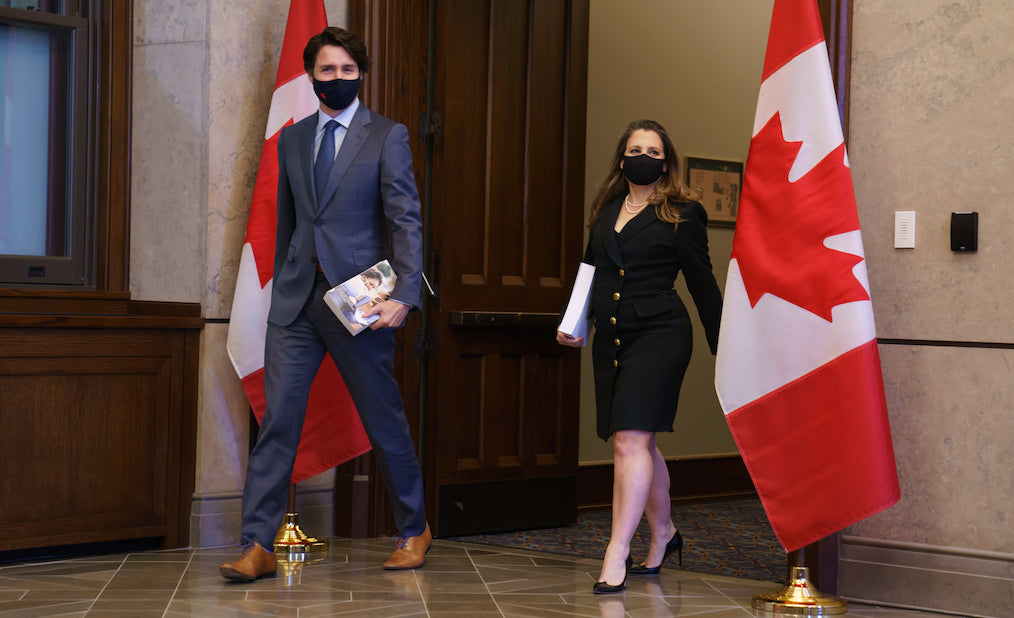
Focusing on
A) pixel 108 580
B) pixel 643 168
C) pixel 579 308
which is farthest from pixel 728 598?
pixel 108 580

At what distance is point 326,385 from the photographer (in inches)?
166

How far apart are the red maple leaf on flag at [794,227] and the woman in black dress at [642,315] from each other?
0.23m

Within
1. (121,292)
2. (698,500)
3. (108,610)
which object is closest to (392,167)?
(121,292)

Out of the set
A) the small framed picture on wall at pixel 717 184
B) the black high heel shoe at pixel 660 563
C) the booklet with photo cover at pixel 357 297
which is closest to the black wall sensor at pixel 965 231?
the black high heel shoe at pixel 660 563

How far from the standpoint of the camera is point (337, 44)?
3.69m

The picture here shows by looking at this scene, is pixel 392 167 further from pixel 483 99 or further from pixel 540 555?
pixel 540 555

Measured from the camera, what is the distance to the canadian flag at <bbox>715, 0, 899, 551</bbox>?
3.14 meters

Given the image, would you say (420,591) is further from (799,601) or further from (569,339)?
(799,601)

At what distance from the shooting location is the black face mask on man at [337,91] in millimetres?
3680

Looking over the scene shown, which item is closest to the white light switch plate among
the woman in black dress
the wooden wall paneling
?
the woman in black dress

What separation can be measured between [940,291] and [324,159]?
2.02 meters

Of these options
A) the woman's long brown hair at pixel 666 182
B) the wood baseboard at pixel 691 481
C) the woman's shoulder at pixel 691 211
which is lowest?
the wood baseboard at pixel 691 481

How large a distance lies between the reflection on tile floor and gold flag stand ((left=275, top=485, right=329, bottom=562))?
0.08m

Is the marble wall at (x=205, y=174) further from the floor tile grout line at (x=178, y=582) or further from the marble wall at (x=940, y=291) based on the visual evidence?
the marble wall at (x=940, y=291)
